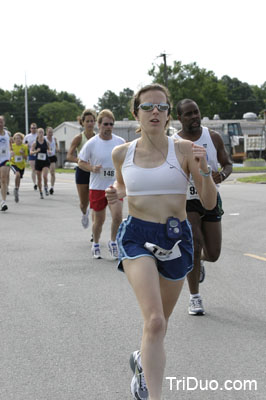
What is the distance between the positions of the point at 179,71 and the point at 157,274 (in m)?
92.4

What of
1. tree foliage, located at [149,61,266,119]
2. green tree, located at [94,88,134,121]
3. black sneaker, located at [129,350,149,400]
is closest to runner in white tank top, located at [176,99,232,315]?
black sneaker, located at [129,350,149,400]

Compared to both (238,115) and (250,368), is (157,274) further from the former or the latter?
(238,115)

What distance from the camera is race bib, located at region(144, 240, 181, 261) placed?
157 inches

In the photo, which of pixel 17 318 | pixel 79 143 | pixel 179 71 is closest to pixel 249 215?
pixel 79 143

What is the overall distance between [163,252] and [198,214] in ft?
6.96

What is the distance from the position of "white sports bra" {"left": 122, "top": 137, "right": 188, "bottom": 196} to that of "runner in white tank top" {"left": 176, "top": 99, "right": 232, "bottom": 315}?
6.31 ft

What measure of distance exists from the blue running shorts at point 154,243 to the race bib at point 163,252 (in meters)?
0.01

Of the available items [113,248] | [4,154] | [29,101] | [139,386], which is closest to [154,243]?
[139,386]

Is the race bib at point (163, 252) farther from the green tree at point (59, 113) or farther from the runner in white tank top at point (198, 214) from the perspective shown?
the green tree at point (59, 113)

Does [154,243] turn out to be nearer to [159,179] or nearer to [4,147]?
[159,179]

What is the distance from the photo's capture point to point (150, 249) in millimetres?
3994

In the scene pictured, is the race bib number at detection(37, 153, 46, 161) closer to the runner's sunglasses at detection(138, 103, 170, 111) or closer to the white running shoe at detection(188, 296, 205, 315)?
the white running shoe at detection(188, 296, 205, 315)

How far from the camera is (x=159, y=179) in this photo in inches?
162

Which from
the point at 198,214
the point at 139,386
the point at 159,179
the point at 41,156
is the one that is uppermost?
the point at 159,179
